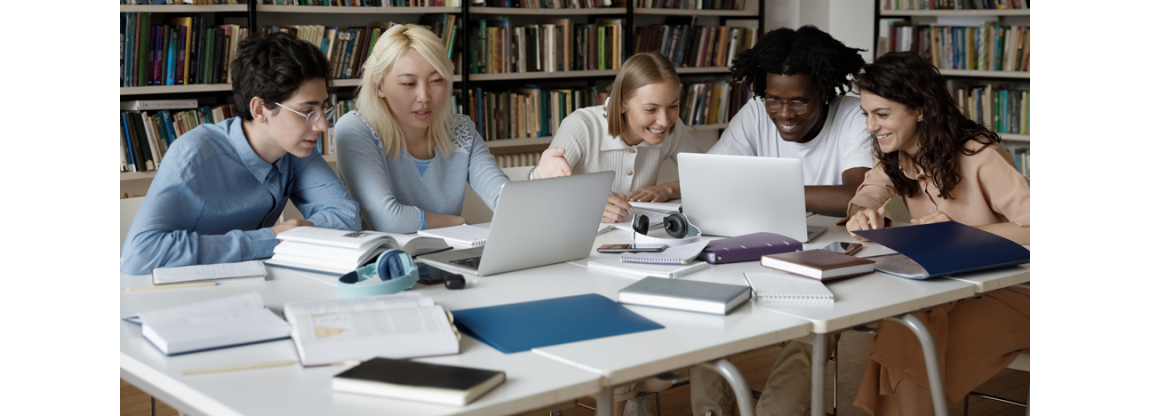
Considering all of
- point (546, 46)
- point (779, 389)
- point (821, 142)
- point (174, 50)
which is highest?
point (546, 46)

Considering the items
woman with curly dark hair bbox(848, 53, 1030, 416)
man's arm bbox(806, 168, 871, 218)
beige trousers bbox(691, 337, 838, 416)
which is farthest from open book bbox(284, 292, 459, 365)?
man's arm bbox(806, 168, 871, 218)

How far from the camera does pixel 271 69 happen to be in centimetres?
194

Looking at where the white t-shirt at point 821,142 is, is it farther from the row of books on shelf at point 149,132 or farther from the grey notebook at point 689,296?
the row of books on shelf at point 149,132

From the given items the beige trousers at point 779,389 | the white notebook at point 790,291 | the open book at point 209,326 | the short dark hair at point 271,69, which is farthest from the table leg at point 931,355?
the short dark hair at point 271,69

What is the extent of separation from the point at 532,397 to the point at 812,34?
2130 mm

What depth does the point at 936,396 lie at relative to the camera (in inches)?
62.7

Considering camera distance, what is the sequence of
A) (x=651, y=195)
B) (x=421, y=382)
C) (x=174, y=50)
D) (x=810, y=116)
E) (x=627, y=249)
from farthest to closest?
(x=174, y=50)
(x=810, y=116)
(x=651, y=195)
(x=627, y=249)
(x=421, y=382)

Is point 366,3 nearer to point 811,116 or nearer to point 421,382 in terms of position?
point 811,116

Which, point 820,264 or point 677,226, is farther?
point 677,226

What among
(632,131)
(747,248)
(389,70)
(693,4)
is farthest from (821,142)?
(693,4)

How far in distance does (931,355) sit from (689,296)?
47cm

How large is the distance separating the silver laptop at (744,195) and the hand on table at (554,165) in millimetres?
376

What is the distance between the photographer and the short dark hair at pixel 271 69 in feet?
6.36

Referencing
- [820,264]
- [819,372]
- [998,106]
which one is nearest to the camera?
[819,372]
